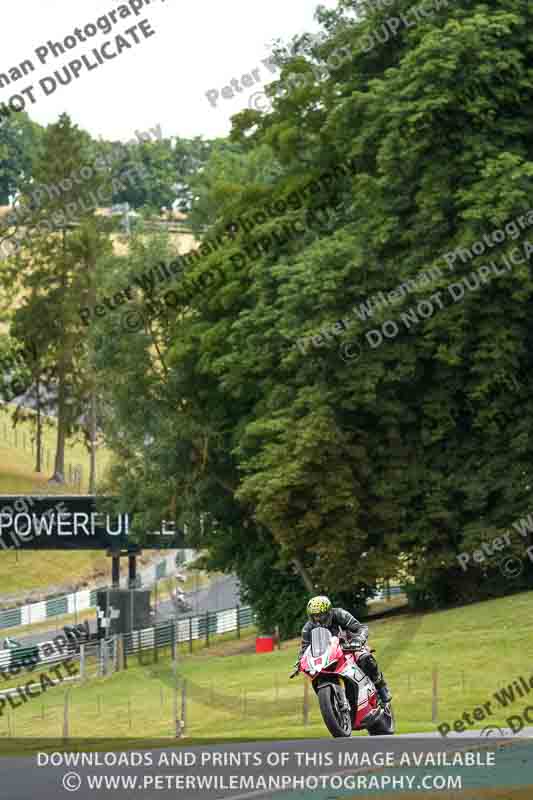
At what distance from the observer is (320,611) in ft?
50.8

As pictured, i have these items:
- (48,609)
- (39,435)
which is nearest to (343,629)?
(48,609)

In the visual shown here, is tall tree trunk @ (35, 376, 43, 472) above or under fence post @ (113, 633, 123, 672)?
above

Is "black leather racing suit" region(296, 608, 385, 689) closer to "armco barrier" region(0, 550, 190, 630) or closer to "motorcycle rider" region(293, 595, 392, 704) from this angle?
"motorcycle rider" region(293, 595, 392, 704)

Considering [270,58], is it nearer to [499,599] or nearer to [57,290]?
[499,599]

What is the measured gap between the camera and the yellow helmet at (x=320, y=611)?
1546 cm

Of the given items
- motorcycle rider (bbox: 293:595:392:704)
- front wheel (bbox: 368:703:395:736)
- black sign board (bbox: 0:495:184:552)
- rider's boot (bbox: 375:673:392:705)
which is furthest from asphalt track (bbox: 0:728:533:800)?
black sign board (bbox: 0:495:184:552)

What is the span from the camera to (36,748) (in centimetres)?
1666

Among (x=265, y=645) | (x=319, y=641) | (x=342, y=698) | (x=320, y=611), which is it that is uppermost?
(x=320, y=611)

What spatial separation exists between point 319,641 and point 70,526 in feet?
117

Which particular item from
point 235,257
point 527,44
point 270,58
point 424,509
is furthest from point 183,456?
point 527,44

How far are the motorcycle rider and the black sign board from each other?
108 feet

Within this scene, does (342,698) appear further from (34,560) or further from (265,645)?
(34,560)

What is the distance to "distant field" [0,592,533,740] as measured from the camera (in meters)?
26.6

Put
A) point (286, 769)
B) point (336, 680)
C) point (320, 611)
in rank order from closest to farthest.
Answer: point (286, 769) → point (320, 611) → point (336, 680)
